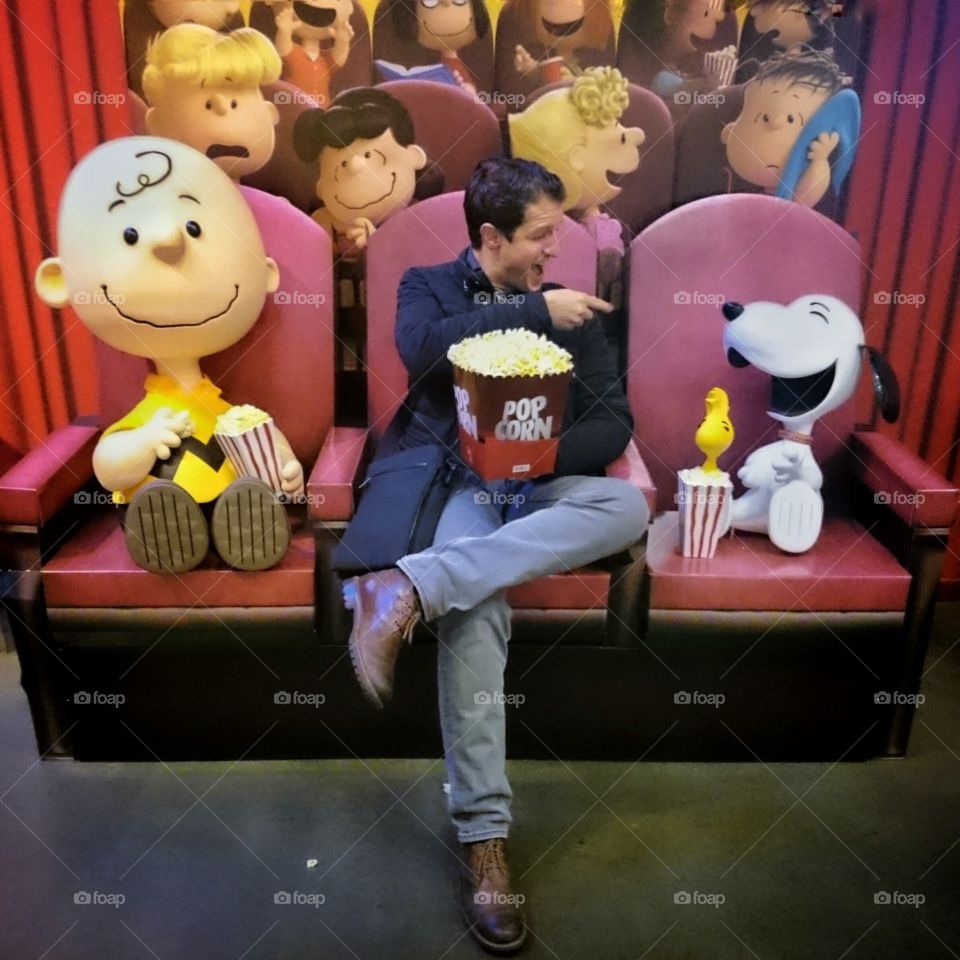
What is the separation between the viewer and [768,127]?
Result: 221cm

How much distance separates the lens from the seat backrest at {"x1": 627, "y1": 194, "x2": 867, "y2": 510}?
2207 millimetres

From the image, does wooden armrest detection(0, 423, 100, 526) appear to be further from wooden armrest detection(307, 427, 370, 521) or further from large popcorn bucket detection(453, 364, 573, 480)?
large popcorn bucket detection(453, 364, 573, 480)

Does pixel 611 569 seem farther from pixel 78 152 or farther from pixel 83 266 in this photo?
pixel 78 152

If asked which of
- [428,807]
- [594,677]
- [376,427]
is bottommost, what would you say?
[428,807]

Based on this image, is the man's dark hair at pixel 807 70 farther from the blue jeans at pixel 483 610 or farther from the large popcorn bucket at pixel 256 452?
the large popcorn bucket at pixel 256 452

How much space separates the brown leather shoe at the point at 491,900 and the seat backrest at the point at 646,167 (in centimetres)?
146

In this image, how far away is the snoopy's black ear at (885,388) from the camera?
2025 millimetres

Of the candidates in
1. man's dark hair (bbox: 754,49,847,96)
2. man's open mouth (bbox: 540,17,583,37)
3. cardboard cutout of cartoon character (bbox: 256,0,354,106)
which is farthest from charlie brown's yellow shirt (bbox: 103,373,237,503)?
man's dark hair (bbox: 754,49,847,96)

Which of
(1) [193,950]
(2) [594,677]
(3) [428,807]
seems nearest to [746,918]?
(2) [594,677]

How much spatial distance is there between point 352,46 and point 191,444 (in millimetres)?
986

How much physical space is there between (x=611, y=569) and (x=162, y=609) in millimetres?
924

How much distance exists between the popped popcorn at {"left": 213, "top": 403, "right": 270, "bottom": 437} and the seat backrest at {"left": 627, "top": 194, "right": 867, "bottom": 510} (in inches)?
35.3

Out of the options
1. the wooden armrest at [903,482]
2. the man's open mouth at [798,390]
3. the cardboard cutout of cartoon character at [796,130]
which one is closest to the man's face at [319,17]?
the cardboard cutout of cartoon character at [796,130]

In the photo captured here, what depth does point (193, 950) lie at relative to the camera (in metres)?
1.67
